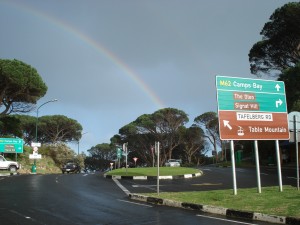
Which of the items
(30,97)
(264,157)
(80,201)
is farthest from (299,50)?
(80,201)

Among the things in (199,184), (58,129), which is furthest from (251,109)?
(58,129)

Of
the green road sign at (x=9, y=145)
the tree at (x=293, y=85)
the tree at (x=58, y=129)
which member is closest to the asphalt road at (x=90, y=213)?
the tree at (x=293, y=85)

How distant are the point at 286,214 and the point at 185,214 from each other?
268cm

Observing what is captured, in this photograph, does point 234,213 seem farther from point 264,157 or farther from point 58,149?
point 58,149

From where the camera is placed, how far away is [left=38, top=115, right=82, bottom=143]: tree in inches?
2810

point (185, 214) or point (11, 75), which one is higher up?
point (11, 75)

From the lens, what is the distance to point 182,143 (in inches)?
3039

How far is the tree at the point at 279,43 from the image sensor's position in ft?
140

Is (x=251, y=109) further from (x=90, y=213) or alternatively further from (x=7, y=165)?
(x=7, y=165)

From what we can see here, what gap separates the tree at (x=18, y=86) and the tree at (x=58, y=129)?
72.3ft

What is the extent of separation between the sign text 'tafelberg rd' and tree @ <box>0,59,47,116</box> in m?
33.3

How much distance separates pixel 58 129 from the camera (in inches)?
2872

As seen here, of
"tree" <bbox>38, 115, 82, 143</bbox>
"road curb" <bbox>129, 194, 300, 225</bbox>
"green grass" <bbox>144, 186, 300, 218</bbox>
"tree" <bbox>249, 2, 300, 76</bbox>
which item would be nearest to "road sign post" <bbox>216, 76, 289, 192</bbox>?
"green grass" <bbox>144, 186, 300, 218</bbox>

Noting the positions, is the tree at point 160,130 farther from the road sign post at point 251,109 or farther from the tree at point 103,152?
the road sign post at point 251,109
